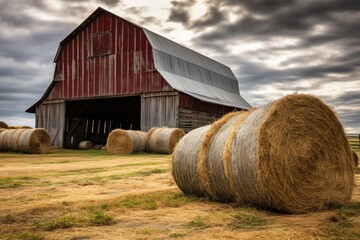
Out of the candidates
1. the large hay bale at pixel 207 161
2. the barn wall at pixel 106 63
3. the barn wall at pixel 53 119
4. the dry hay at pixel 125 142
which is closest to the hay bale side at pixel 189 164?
the large hay bale at pixel 207 161

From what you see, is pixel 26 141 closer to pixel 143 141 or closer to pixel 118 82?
pixel 143 141

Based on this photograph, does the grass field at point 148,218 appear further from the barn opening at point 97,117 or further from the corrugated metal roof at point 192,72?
the barn opening at point 97,117

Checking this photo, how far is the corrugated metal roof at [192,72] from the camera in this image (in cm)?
2598

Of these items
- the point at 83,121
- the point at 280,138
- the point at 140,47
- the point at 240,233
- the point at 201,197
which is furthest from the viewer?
the point at 83,121

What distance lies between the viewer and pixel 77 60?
27.9 metres

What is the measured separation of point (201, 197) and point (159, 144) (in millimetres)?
14339

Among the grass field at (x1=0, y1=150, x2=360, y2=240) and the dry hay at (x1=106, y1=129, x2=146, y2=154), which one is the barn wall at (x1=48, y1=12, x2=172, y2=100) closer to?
the dry hay at (x1=106, y1=129, x2=146, y2=154)

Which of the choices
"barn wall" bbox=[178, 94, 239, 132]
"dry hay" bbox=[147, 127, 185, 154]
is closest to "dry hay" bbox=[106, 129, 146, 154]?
"dry hay" bbox=[147, 127, 185, 154]

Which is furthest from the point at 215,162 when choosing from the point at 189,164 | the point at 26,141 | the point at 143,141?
the point at 26,141

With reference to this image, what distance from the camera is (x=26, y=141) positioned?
20.2m

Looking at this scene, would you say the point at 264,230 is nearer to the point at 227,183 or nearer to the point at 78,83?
the point at 227,183

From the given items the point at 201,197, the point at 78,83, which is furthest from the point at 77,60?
the point at 201,197

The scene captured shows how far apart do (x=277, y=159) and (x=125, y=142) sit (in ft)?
52.3

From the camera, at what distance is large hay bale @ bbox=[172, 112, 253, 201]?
19.3ft
